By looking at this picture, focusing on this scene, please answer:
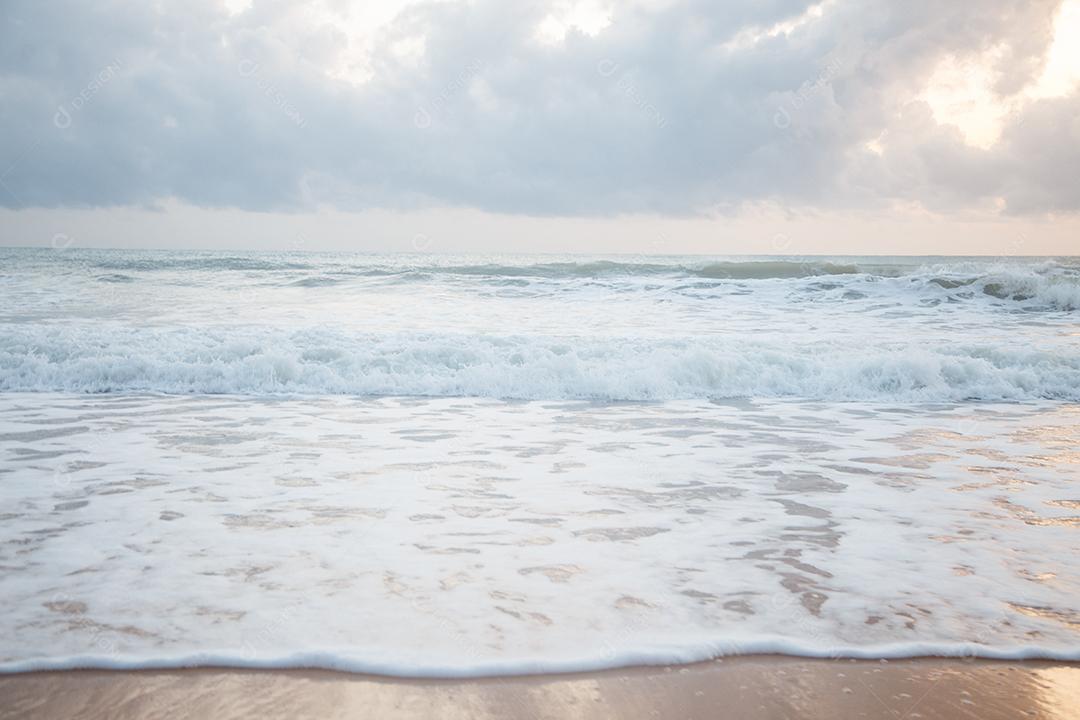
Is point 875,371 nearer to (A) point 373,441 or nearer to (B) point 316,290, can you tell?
(A) point 373,441

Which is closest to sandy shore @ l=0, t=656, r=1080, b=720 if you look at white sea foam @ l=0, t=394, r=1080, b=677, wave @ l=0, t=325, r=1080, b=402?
white sea foam @ l=0, t=394, r=1080, b=677

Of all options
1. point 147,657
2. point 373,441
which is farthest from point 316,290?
point 147,657

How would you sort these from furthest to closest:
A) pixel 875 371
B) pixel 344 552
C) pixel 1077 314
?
pixel 1077 314, pixel 875 371, pixel 344 552

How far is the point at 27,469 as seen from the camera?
520 cm

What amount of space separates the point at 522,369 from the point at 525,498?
15.7 ft

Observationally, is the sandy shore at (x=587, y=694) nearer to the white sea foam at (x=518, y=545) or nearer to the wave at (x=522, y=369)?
the white sea foam at (x=518, y=545)

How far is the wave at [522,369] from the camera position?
904 centimetres

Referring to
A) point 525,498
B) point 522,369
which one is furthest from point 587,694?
point 522,369

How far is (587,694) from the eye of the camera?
2455 mm

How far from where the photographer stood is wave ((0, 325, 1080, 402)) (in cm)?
904

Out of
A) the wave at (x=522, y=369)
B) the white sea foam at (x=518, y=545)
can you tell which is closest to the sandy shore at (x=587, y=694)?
the white sea foam at (x=518, y=545)

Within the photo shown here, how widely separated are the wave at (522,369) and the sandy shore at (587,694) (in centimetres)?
637

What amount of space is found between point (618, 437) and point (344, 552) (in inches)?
137

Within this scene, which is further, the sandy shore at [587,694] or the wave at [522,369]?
the wave at [522,369]
